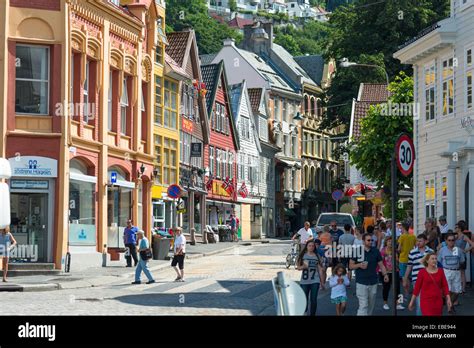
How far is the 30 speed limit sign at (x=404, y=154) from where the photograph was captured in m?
15.7

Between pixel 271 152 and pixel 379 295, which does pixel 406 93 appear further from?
pixel 271 152

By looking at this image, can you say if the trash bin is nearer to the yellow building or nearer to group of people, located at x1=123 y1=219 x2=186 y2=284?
the yellow building

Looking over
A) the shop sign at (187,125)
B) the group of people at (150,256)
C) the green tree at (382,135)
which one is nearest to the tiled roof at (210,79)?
the shop sign at (187,125)

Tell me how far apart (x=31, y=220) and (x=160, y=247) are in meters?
9.51

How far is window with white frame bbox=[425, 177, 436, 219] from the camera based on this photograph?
34156mm

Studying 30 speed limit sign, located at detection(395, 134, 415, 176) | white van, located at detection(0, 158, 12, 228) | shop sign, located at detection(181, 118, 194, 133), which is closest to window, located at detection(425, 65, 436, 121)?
white van, located at detection(0, 158, 12, 228)

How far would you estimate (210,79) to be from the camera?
229 feet

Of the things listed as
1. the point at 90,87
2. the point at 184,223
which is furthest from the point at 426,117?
the point at 184,223

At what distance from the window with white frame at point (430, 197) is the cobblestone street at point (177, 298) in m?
4.82

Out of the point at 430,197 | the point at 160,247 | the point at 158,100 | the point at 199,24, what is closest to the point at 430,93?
the point at 430,197

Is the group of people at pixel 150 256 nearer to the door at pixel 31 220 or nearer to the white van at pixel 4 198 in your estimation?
the door at pixel 31 220

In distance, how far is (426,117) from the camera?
35000mm

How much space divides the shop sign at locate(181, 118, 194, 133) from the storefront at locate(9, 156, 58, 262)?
84.1 ft
